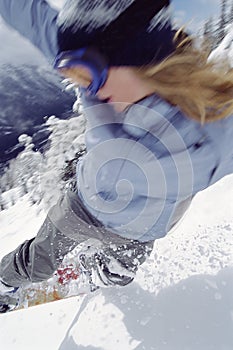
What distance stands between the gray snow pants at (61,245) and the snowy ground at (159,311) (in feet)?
0.51

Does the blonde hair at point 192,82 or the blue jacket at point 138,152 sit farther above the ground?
the blonde hair at point 192,82

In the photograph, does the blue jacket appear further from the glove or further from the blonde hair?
the glove

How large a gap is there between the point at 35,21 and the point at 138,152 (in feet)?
1.53

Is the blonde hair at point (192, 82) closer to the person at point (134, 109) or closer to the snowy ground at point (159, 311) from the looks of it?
the person at point (134, 109)

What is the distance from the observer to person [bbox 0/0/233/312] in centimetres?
79

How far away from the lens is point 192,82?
2.79ft

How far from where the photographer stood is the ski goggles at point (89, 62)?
2.75 ft

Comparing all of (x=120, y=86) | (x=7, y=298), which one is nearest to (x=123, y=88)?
(x=120, y=86)

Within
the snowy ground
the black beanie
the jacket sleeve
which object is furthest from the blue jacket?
the snowy ground

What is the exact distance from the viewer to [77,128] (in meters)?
7.62

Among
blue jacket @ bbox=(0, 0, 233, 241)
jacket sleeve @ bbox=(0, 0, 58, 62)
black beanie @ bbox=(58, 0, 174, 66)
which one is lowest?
blue jacket @ bbox=(0, 0, 233, 241)

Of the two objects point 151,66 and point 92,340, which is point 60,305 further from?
point 151,66

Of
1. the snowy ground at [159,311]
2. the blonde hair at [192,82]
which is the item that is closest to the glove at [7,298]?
the snowy ground at [159,311]

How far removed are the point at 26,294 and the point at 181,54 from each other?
162 cm
